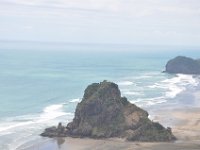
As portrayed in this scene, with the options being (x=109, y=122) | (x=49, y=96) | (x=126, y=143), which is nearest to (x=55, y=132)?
(x=109, y=122)

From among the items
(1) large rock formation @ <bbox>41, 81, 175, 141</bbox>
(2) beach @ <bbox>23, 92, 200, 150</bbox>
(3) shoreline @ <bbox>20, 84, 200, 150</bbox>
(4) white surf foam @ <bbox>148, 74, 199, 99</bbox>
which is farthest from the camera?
(4) white surf foam @ <bbox>148, 74, 199, 99</bbox>

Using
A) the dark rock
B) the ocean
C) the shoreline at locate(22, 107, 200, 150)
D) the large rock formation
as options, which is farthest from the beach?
the ocean

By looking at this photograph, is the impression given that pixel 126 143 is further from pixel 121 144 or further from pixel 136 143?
pixel 136 143

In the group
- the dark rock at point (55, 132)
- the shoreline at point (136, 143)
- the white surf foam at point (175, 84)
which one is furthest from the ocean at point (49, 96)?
the shoreline at point (136, 143)

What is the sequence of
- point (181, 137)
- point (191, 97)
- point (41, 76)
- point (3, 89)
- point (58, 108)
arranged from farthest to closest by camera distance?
1. point (41, 76)
2. point (3, 89)
3. point (191, 97)
4. point (58, 108)
5. point (181, 137)

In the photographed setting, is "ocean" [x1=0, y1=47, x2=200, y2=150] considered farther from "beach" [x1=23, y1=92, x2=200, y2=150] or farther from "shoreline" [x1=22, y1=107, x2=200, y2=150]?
"beach" [x1=23, y1=92, x2=200, y2=150]

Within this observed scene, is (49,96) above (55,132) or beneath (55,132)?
above

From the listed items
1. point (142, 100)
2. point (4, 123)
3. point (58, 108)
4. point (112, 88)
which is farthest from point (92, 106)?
point (142, 100)

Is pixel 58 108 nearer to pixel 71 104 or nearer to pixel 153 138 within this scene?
pixel 71 104

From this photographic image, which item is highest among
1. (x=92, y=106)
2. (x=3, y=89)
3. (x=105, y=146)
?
(x=3, y=89)
